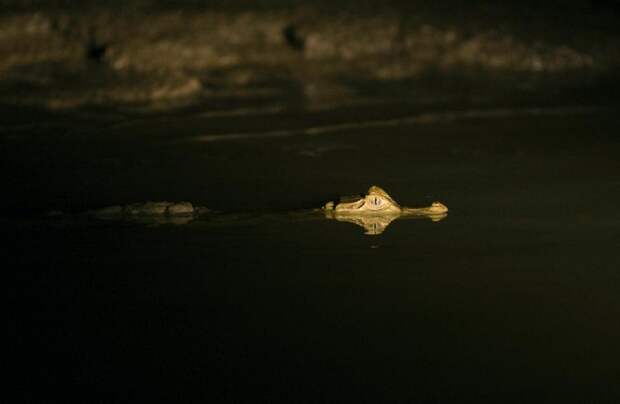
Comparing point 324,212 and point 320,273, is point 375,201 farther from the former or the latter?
point 320,273

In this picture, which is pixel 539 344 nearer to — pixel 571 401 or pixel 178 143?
pixel 571 401

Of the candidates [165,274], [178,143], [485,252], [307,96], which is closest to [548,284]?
[485,252]

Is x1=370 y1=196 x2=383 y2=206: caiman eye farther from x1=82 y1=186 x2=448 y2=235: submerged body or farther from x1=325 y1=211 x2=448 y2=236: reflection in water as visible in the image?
x1=325 y1=211 x2=448 y2=236: reflection in water

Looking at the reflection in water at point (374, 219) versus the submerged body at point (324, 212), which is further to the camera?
the submerged body at point (324, 212)

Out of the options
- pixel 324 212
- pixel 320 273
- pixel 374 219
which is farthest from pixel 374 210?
pixel 320 273

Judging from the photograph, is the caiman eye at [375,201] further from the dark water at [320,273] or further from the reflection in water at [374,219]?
the dark water at [320,273]

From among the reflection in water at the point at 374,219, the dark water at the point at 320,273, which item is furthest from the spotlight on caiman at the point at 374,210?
the dark water at the point at 320,273
